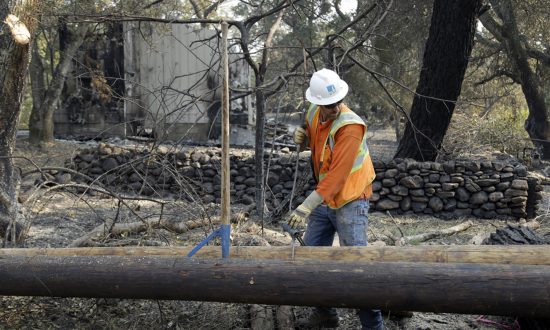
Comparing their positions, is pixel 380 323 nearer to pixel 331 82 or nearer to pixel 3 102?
pixel 331 82

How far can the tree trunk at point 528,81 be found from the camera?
637 inches

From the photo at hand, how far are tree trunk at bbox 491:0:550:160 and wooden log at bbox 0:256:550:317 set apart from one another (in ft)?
45.8

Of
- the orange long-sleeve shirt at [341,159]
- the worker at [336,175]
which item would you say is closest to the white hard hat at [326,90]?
the worker at [336,175]

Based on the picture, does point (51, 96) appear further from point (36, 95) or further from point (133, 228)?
point (133, 228)

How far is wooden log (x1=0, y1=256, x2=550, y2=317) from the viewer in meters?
3.49

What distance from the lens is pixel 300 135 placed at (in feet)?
15.3

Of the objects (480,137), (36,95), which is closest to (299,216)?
(480,137)

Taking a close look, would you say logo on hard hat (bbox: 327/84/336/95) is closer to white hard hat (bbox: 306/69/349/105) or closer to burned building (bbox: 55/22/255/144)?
white hard hat (bbox: 306/69/349/105)

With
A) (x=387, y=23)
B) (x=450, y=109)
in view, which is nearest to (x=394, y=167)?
(x=450, y=109)

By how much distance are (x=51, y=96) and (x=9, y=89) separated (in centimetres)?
1003

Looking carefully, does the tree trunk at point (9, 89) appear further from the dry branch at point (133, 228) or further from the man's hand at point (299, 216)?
the man's hand at point (299, 216)

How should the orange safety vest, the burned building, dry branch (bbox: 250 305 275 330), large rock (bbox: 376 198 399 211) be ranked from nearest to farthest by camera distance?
the orange safety vest → dry branch (bbox: 250 305 275 330) → large rock (bbox: 376 198 399 211) → the burned building

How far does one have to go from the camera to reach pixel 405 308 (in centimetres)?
360

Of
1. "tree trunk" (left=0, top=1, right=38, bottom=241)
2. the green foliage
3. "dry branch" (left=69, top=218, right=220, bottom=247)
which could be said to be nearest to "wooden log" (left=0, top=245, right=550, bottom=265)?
"dry branch" (left=69, top=218, right=220, bottom=247)
